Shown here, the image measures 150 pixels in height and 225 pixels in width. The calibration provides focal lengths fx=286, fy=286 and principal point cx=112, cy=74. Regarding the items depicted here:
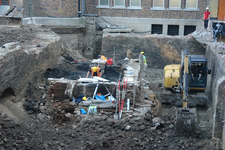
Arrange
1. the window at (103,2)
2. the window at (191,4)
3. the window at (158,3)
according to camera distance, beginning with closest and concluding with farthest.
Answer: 1. the window at (191,4)
2. the window at (158,3)
3. the window at (103,2)

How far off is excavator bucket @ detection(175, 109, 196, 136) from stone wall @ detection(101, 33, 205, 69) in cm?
1123

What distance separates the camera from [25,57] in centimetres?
1106

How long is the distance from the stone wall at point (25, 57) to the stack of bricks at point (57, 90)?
0.91 m

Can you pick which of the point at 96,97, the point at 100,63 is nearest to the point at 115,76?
the point at 100,63

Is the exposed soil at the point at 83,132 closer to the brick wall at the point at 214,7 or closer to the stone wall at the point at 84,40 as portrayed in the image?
the stone wall at the point at 84,40

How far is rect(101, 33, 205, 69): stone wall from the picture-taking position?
66.2 ft

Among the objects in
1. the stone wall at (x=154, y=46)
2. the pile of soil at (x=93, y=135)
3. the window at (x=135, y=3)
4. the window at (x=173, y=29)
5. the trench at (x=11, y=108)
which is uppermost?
the window at (x=135, y=3)

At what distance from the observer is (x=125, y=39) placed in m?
20.9

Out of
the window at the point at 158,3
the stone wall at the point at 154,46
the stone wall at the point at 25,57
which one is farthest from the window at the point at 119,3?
the stone wall at the point at 25,57

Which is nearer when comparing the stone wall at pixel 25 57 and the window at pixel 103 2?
the stone wall at pixel 25 57

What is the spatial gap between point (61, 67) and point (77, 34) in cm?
793

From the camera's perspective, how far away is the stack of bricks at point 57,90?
1144 centimetres

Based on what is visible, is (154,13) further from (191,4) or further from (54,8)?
(54,8)

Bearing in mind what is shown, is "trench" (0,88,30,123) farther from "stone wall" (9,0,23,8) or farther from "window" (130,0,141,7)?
"window" (130,0,141,7)
